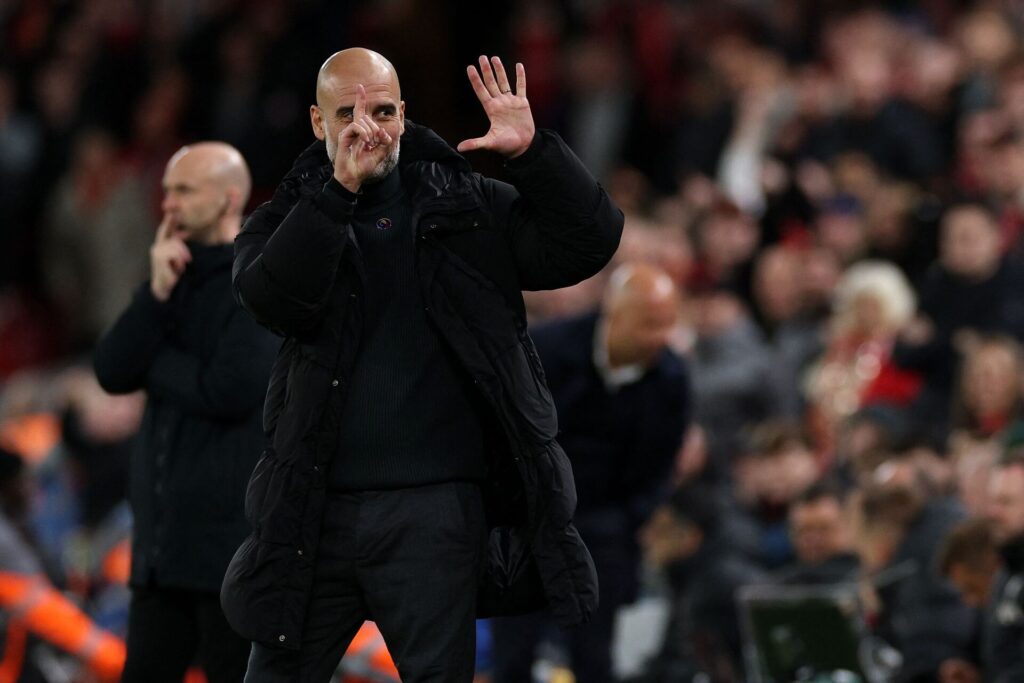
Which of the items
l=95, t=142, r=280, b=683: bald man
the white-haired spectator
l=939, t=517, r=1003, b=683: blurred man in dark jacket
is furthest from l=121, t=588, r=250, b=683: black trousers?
the white-haired spectator

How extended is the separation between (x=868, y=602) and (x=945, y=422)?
80.4 inches

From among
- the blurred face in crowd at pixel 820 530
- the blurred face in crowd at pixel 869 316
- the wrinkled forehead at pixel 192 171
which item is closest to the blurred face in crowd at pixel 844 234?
the blurred face in crowd at pixel 869 316

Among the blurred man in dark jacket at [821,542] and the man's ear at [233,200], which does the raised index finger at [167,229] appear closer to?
the man's ear at [233,200]

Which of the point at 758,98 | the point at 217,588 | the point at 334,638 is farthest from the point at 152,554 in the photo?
the point at 758,98

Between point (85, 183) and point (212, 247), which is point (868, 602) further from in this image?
point (85, 183)

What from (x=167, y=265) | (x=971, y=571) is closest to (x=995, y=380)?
(x=971, y=571)

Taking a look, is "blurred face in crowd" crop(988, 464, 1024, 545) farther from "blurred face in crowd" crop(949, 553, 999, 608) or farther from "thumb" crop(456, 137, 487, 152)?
"thumb" crop(456, 137, 487, 152)

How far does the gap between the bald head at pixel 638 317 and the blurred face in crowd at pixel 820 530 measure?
3.36 ft

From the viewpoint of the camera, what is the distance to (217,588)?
18.1 ft

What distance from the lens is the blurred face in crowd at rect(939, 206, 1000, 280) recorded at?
31.9ft

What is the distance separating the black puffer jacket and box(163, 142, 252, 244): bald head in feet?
3.78

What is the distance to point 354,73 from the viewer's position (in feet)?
14.8

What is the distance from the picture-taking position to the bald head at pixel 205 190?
18.9ft

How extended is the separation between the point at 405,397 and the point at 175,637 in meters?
1.54
